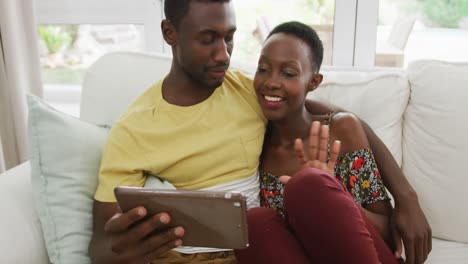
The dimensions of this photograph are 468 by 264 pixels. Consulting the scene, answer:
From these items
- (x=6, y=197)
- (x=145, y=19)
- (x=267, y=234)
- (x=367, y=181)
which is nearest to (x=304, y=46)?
(x=367, y=181)

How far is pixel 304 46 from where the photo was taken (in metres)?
1.25

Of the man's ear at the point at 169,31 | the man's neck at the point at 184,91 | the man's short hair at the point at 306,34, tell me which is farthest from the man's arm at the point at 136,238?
the man's short hair at the point at 306,34

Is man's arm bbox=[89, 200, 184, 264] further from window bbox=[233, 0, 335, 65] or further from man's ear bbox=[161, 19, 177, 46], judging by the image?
window bbox=[233, 0, 335, 65]

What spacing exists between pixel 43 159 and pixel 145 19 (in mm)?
1177

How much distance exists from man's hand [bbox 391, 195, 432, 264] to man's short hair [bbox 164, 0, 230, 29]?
2.28 ft

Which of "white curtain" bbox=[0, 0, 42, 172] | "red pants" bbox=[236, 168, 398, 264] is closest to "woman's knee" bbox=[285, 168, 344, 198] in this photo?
"red pants" bbox=[236, 168, 398, 264]

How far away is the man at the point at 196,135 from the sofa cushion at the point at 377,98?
0.60 ft

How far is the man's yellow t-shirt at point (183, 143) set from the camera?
1.17m

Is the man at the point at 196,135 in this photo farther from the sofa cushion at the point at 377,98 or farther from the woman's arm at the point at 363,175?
the sofa cushion at the point at 377,98

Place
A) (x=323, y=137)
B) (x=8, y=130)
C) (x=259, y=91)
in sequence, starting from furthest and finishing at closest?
(x=8, y=130) → (x=259, y=91) → (x=323, y=137)

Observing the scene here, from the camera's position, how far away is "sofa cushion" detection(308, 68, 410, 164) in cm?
148

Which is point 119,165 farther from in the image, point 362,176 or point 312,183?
point 362,176

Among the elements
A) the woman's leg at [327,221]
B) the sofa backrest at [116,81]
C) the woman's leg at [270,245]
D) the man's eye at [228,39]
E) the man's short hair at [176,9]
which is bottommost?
the woman's leg at [270,245]

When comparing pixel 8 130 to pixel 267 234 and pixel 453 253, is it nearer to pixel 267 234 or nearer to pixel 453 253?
pixel 267 234
